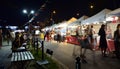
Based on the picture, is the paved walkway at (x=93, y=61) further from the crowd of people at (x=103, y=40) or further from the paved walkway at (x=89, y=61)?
the crowd of people at (x=103, y=40)

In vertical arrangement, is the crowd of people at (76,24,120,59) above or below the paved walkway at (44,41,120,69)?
above

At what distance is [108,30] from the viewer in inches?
583

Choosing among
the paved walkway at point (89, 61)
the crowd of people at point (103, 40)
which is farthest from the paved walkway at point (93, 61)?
the crowd of people at point (103, 40)

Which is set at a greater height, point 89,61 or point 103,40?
point 103,40

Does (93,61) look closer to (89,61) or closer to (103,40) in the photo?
(89,61)

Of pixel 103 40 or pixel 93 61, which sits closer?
pixel 93 61

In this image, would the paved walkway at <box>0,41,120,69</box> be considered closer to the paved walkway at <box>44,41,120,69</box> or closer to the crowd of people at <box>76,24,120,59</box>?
the paved walkway at <box>44,41,120,69</box>

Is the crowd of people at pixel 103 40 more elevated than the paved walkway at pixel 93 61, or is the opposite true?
the crowd of people at pixel 103 40

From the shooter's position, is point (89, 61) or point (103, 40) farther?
point (103, 40)

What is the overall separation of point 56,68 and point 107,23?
8071 mm

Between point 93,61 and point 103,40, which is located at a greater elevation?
point 103,40

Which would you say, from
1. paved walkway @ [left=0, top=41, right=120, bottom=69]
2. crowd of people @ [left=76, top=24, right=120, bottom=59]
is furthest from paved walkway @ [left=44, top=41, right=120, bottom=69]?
crowd of people @ [left=76, top=24, right=120, bottom=59]

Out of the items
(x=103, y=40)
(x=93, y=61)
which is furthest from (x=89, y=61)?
(x=103, y=40)

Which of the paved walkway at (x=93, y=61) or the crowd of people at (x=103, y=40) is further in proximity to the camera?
the crowd of people at (x=103, y=40)
